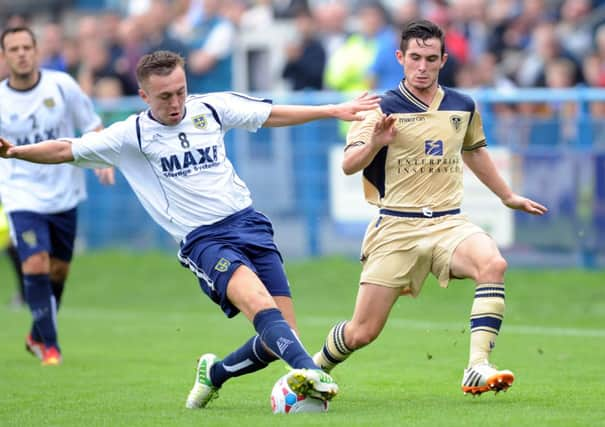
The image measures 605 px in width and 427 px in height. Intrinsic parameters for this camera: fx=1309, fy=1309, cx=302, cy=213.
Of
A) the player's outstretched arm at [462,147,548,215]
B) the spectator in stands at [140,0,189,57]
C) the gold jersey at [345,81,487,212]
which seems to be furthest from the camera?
the spectator in stands at [140,0,189,57]

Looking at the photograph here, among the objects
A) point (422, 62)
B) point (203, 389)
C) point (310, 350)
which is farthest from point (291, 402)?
point (310, 350)

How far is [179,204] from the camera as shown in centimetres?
793

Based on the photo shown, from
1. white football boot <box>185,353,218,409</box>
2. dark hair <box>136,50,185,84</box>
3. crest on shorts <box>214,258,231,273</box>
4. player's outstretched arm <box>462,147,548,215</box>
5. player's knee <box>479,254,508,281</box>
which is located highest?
dark hair <box>136,50,185,84</box>

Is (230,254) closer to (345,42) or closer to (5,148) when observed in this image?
(5,148)

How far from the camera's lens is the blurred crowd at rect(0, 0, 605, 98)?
16375 millimetres

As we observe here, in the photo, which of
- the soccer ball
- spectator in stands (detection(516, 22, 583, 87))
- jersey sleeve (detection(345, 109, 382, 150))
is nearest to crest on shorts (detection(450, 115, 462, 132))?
jersey sleeve (detection(345, 109, 382, 150))

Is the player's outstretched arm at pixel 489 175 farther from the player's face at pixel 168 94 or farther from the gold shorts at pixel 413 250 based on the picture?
the player's face at pixel 168 94

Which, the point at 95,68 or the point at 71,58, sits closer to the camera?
the point at 95,68

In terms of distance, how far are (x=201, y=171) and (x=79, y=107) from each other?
3427 millimetres

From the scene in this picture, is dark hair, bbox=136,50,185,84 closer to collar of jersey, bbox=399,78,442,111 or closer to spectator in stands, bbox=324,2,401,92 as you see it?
collar of jersey, bbox=399,78,442,111

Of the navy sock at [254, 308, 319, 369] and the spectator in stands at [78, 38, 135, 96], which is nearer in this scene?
the navy sock at [254, 308, 319, 369]

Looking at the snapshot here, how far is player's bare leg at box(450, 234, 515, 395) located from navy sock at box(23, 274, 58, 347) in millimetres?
3988

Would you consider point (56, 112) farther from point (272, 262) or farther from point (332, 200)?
point (332, 200)

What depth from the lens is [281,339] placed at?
7.33 metres
